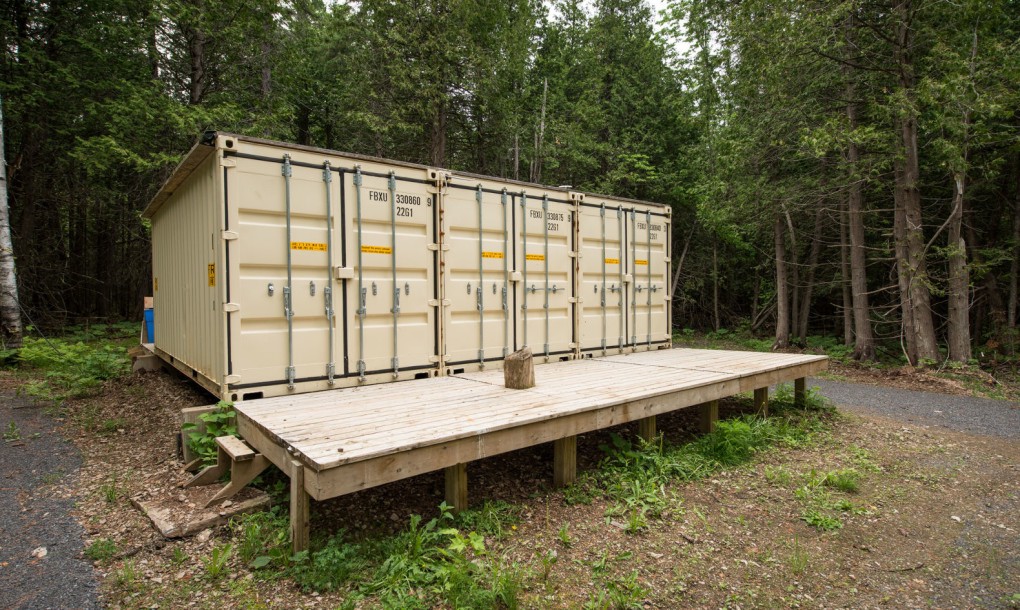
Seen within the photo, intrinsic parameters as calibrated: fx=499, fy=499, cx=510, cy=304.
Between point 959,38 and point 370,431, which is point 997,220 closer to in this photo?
point 959,38

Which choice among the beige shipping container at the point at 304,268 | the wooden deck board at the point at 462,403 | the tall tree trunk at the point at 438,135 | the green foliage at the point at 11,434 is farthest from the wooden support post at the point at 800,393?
the tall tree trunk at the point at 438,135

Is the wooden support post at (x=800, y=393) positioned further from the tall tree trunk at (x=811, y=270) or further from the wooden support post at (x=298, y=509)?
the tall tree trunk at (x=811, y=270)

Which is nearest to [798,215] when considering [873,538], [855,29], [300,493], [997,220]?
[997,220]

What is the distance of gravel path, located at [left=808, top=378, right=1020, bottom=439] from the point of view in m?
5.88

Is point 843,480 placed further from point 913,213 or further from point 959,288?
point 913,213

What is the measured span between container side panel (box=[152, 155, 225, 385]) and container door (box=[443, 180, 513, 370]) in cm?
215

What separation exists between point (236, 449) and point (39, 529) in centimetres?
122

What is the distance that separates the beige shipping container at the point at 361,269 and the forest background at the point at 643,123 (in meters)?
5.15

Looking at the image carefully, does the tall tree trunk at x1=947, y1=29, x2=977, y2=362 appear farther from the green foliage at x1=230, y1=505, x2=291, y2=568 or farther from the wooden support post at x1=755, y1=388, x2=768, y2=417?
the green foliage at x1=230, y1=505, x2=291, y2=568

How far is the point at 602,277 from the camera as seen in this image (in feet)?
22.9

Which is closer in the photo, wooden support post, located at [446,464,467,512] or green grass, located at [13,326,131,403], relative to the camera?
wooden support post, located at [446,464,467,512]

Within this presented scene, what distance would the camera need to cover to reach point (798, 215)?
13.2m

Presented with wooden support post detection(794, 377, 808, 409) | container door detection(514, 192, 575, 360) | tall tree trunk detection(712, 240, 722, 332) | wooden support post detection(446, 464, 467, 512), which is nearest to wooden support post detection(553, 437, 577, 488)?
wooden support post detection(446, 464, 467, 512)

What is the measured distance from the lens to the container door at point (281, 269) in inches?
168
